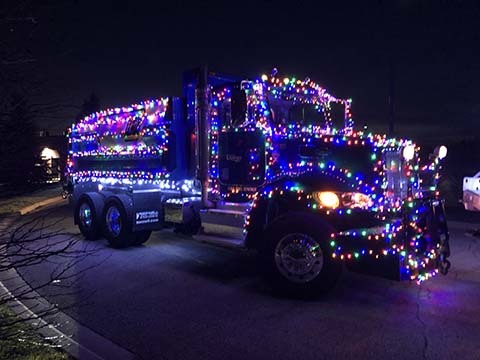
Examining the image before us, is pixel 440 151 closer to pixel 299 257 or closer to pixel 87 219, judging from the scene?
pixel 299 257

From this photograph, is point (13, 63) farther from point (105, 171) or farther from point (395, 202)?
point (105, 171)

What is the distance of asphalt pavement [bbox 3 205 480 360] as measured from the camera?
183 inches

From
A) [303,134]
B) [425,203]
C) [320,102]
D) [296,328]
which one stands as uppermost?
[320,102]

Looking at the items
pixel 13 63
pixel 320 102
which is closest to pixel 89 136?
pixel 320 102

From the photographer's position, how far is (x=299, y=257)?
247 inches

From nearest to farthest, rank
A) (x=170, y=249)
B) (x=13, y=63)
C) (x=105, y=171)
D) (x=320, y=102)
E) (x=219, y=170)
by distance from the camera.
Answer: (x=13, y=63)
(x=219, y=170)
(x=320, y=102)
(x=170, y=249)
(x=105, y=171)

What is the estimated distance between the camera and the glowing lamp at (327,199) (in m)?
6.20

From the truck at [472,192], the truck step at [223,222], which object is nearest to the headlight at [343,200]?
the truck step at [223,222]

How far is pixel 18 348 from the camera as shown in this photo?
4344mm

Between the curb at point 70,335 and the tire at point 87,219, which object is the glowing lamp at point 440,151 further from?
the tire at point 87,219

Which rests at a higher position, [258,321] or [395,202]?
[395,202]

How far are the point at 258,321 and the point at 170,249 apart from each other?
14.4 feet

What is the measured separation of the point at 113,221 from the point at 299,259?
480 cm

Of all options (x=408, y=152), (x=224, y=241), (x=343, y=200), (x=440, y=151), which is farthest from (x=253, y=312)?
(x=440, y=151)
